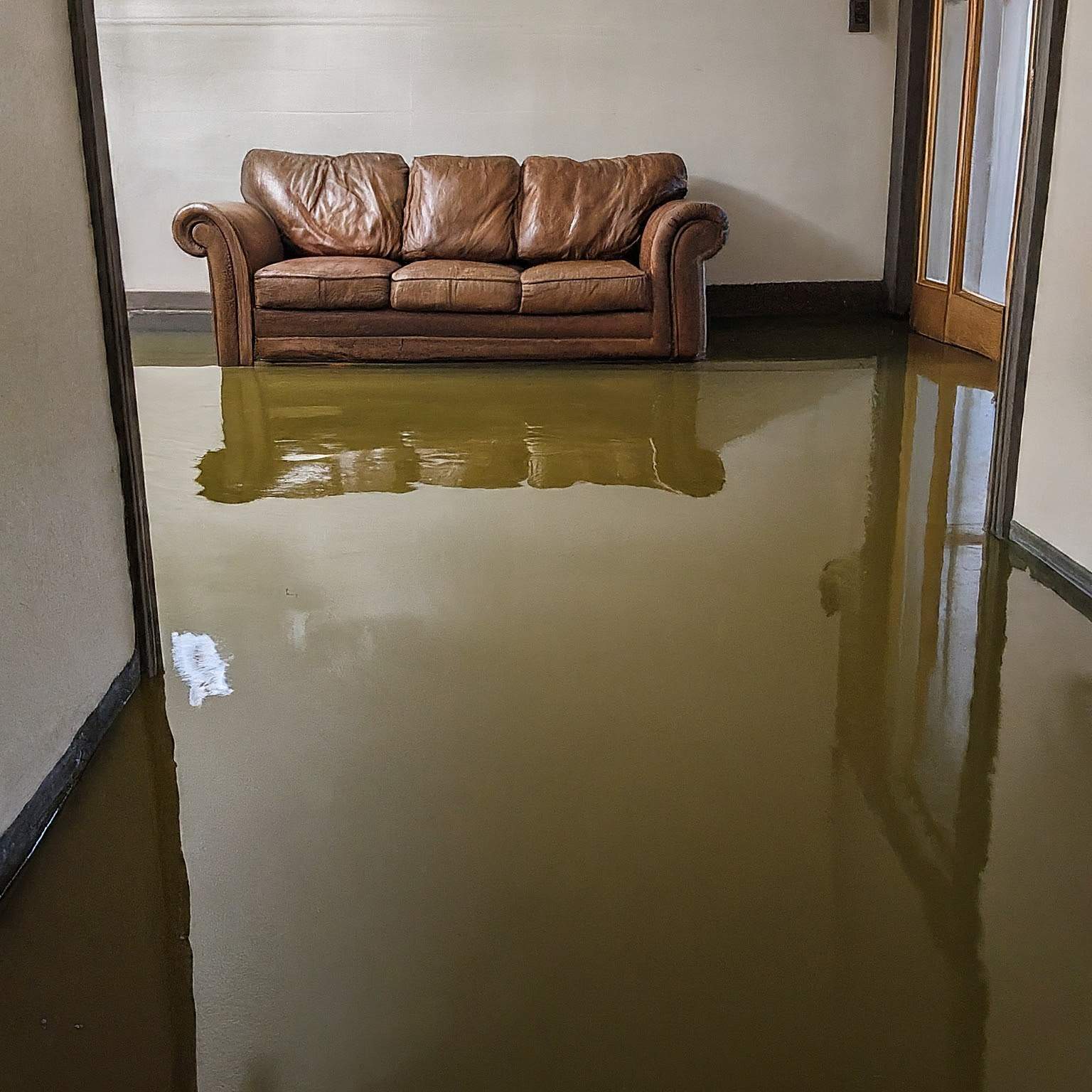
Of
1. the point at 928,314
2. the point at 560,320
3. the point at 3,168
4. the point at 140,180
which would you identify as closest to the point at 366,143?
the point at 140,180

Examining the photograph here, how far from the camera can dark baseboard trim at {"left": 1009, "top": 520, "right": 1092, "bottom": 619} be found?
104 inches

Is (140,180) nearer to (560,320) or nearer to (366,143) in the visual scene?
(366,143)

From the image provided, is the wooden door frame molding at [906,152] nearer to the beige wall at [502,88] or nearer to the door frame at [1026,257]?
the beige wall at [502,88]

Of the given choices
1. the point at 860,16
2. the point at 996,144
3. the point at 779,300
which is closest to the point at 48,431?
the point at 996,144

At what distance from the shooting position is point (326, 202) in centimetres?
608

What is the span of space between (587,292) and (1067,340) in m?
2.97

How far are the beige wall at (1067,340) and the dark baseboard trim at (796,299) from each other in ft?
13.3

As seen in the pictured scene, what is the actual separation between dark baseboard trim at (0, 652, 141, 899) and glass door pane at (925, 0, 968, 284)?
501 centimetres

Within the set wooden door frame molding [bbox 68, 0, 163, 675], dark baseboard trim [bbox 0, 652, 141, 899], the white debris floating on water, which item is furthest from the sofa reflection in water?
dark baseboard trim [bbox 0, 652, 141, 899]

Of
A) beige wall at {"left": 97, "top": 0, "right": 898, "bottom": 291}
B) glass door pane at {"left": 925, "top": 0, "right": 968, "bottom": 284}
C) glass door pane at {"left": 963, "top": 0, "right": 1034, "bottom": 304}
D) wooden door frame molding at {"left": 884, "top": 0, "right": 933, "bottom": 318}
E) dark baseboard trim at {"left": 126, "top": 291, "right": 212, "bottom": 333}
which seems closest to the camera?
glass door pane at {"left": 963, "top": 0, "right": 1034, "bottom": 304}

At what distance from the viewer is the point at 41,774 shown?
178 centimetres

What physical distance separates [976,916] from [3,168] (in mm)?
1642

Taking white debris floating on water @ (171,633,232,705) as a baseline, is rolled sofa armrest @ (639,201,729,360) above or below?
above

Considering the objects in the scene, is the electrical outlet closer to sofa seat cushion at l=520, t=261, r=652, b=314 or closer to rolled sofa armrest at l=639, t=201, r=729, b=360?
rolled sofa armrest at l=639, t=201, r=729, b=360
